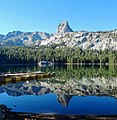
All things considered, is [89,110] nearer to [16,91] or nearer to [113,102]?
[113,102]

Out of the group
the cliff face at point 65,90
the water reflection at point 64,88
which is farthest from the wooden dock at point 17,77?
the cliff face at point 65,90

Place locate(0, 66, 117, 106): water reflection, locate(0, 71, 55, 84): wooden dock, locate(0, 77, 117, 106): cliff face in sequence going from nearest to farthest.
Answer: locate(0, 77, 117, 106): cliff face
locate(0, 66, 117, 106): water reflection
locate(0, 71, 55, 84): wooden dock

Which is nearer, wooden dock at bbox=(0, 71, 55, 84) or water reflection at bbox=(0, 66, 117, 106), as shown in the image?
water reflection at bbox=(0, 66, 117, 106)

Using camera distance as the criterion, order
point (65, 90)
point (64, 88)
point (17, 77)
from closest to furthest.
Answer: point (65, 90) → point (64, 88) → point (17, 77)

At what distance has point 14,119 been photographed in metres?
39.2

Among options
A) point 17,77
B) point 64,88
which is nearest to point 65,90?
point 64,88

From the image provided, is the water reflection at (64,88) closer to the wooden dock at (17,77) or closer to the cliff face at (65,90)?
the cliff face at (65,90)

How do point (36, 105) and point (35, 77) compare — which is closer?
point (36, 105)

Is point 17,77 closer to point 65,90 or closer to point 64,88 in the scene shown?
point 64,88

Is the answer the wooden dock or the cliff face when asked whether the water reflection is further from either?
the wooden dock

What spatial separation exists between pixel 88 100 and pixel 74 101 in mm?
3524

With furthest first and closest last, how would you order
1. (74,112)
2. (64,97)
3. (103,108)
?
(64,97) < (103,108) < (74,112)

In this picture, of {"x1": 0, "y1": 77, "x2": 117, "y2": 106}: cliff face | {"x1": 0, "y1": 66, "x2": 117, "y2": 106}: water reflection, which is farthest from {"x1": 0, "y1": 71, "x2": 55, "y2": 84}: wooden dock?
{"x1": 0, "y1": 77, "x2": 117, "y2": 106}: cliff face

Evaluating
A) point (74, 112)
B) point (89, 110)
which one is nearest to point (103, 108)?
point (89, 110)
